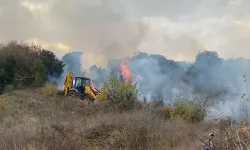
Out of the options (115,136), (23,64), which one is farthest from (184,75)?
(115,136)

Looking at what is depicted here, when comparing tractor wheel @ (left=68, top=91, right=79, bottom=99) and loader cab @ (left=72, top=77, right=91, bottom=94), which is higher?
loader cab @ (left=72, top=77, right=91, bottom=94)

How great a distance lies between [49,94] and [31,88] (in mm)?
5079

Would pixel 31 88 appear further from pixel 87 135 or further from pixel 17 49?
pixel 87 135

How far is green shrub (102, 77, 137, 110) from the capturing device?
93.8ft

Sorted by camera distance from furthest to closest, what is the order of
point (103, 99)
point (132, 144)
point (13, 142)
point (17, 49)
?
point (17, 49)
point (103, 99)
point (132, 144)
point (13, 142)

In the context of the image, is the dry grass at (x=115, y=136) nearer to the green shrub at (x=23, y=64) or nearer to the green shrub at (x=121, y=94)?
the green shrub at (x=121, y=94)

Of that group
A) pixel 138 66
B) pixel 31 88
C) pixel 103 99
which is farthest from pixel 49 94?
pixel 138 66

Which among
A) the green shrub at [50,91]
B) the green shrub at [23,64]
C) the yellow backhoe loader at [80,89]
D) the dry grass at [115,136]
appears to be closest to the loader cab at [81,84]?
the yellow backhoe loader at [80,89]

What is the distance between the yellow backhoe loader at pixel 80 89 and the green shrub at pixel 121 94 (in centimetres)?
496

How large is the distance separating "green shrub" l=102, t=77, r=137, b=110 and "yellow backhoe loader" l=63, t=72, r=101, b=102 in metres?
4.96

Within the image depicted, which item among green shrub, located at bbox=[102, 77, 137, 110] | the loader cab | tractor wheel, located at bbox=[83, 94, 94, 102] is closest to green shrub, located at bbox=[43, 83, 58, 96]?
the loader cab

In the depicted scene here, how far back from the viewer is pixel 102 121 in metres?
17.4

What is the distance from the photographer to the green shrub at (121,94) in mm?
28594

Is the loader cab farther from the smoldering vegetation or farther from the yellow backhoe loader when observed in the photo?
the smoldering vegetation
